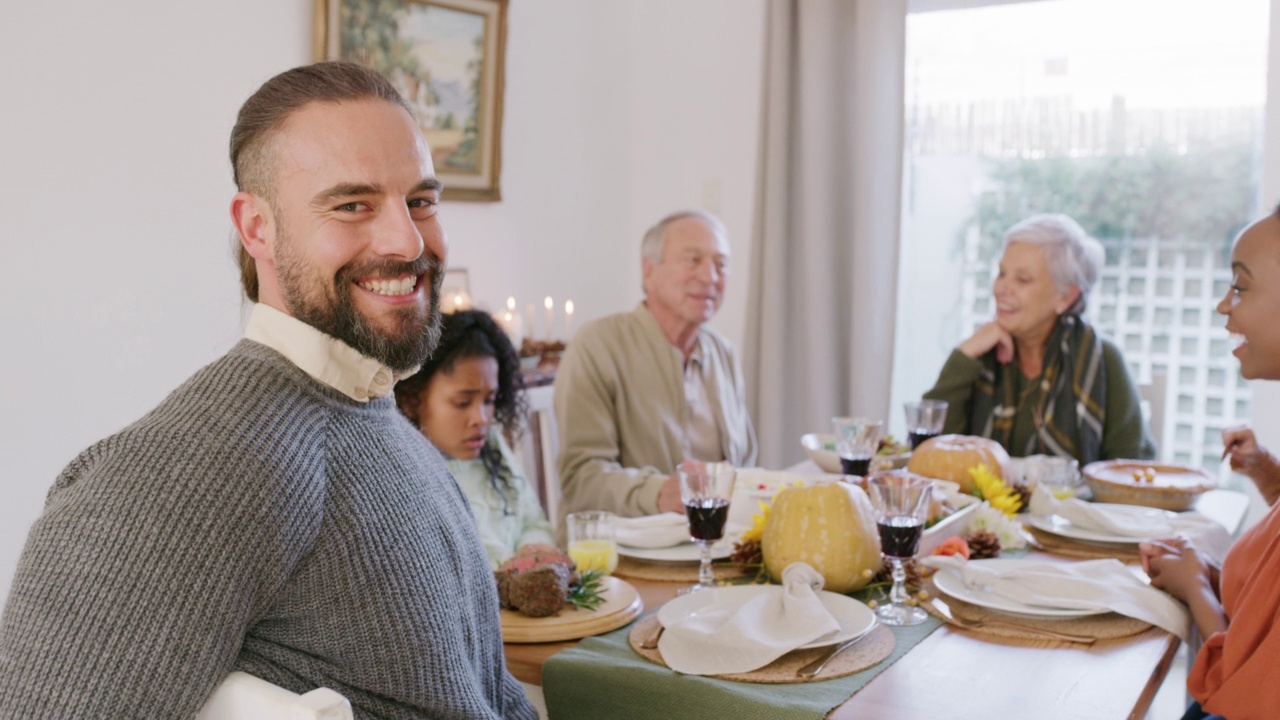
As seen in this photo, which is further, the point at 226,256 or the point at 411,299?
the point at 226,256

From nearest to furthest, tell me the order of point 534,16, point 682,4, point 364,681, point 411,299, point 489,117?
point 364,681 → point 411,299 → point 489,117 → point 534,16 → point 682,4

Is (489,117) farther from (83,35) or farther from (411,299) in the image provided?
(411,299)

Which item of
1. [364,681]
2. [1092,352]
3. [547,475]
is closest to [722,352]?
[547,475]

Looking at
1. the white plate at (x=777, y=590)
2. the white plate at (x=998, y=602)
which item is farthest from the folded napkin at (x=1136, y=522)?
the white plate at (x=777, y=590)


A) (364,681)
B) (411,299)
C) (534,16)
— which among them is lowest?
(364,681)

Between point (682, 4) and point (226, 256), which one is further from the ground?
point (682, 4)

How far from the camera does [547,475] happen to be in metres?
3.01

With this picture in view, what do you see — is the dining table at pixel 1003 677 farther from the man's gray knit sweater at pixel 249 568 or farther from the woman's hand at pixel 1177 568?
the man's gray knit sweater at pixel 249 568

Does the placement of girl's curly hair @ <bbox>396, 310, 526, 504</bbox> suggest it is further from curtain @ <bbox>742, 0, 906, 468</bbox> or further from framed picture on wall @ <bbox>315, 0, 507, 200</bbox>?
curtain @ <bbox>742, 0, 906, 468</bbox>

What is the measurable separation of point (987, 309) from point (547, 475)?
1.60 metres

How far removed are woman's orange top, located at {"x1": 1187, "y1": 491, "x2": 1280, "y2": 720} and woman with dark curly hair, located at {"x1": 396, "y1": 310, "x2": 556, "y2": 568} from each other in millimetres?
1086

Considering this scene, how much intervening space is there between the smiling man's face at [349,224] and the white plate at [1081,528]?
130 cm

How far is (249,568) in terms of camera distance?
3.01ft

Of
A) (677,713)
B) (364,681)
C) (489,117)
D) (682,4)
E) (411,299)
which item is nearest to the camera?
(364,681)
